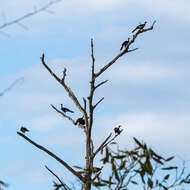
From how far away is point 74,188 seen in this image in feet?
16.9

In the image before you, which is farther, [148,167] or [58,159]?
[58,159]

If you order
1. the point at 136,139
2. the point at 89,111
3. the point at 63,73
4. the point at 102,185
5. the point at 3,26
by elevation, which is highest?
the point at 63,73

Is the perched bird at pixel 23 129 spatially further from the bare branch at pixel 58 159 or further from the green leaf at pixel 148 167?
the green leaf at pixel 148 167

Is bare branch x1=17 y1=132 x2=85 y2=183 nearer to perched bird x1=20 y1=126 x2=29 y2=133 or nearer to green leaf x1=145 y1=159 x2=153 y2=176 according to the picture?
perched bird x1=20 y1=126 x2=29 y2=133

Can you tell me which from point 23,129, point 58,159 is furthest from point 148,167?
point 23,129

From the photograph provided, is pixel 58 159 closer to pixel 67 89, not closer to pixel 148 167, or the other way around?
pixel 67 89

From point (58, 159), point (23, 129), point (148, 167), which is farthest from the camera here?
point (23, 129)

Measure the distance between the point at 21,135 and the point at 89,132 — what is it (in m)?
0.69

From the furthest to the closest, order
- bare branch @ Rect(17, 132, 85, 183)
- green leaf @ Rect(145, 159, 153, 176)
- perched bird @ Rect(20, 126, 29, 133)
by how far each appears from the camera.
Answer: perched bird @ Rect(20, 126, 29, 133), bare branch @ Rect(17, 132, 85, 183), green leaf @ Rect(145, 159, 153, 176)

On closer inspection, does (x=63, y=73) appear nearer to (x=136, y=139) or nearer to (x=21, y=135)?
(x=21, y=135)

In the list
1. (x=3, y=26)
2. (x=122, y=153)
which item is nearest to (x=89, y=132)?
(x=122, y=153)

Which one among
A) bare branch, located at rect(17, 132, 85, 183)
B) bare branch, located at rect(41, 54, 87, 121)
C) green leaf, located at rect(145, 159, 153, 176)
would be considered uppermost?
bare branch, located at rect(41, 54, 87, 121)

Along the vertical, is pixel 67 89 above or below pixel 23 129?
above

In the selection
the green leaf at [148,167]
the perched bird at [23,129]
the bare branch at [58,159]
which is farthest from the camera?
the perched bird at [23,129]
